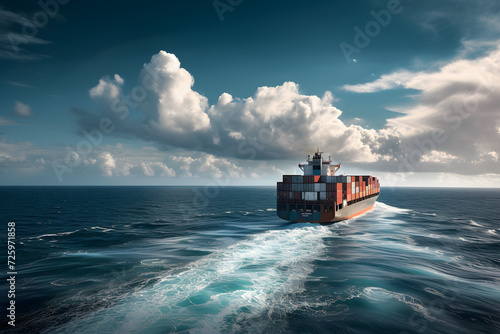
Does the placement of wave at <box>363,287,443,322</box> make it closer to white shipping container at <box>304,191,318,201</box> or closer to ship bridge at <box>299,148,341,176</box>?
white shipping container at <box>304,191,318,201</box>

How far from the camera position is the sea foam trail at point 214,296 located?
17.6 metres

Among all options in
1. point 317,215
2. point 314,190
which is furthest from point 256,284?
point 314,190

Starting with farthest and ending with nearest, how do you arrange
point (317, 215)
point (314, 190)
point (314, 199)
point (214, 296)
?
point (314, 190)
point (314, 199)
point (317, 215)
point (214, 296)

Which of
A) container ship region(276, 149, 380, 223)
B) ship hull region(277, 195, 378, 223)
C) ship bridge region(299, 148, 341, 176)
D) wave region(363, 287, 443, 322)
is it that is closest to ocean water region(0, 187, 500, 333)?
wave region(363, 287, 443, 322)

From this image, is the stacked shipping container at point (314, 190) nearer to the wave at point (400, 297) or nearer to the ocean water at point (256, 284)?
the ocean water at point (256, 284)

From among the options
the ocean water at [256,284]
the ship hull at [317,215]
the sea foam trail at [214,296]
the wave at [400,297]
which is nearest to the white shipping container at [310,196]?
the ship hull at [317,215]

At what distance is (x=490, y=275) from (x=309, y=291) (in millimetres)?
22231

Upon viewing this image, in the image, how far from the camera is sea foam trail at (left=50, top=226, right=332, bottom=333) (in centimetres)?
1758

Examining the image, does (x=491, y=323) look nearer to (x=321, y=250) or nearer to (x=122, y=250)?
(x=321, y=250)

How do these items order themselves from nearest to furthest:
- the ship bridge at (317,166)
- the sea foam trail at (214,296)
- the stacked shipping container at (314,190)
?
the sea foam trail at (214,296)
the stacked shipping container at (314,190)
the ship bridge at (317,166)

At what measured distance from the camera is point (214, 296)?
22.0 m

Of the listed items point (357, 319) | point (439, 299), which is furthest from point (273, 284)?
point (439, 299)

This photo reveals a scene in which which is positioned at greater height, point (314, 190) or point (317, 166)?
point (317, 166)

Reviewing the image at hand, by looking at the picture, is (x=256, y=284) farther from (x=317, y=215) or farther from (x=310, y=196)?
(x=310, y=196)
